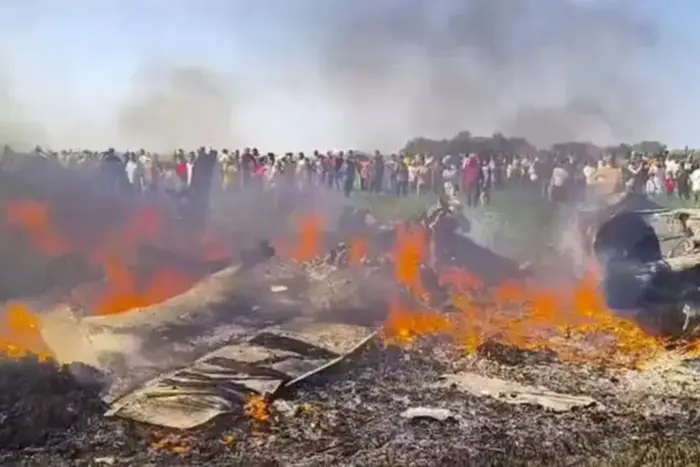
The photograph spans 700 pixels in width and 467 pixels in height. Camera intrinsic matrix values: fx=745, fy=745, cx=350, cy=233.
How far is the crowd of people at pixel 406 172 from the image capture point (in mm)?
6247

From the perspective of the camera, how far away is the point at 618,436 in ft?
20.1

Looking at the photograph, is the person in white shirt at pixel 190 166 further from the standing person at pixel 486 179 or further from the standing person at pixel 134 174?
the standing person at pixel 486 179

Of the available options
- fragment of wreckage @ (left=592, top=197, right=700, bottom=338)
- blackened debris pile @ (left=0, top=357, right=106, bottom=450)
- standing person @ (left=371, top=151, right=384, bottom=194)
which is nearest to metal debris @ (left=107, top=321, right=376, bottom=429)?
blackened debris pile @ (left=0, top=357, right=106, bottom=450)

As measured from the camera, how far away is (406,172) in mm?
6617

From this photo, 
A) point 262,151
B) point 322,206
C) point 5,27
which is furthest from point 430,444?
point 5,27

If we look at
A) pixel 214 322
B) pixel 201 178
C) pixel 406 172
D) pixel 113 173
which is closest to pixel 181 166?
pixel 201 178

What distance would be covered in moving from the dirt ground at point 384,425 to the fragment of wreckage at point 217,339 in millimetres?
154

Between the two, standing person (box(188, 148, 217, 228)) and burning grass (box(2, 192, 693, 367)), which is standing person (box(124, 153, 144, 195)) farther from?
standing person (box(188, 148, 217, 228))

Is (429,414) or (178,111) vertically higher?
(178,111)

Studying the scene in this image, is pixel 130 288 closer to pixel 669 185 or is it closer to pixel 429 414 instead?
pixel 429 414

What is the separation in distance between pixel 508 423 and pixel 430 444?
70 centimetres

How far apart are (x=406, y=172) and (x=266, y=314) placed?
1.77 meters

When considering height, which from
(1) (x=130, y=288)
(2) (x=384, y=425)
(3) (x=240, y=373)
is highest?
(1) (x=130, y=288)

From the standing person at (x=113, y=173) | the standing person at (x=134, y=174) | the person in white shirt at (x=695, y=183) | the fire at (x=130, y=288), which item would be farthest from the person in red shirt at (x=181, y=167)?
the person in white shirt at (x=695, y=183)
